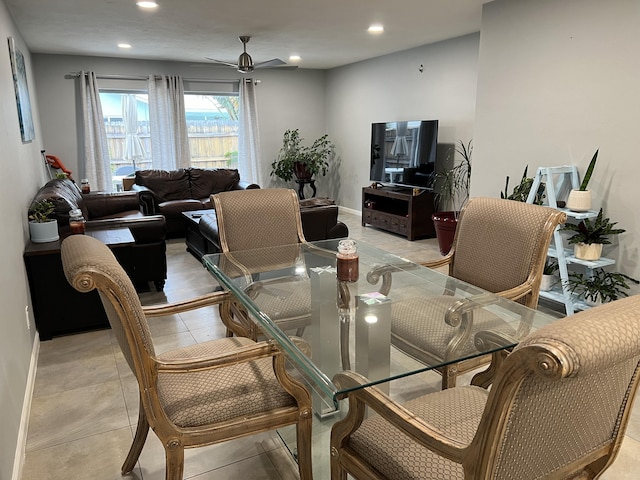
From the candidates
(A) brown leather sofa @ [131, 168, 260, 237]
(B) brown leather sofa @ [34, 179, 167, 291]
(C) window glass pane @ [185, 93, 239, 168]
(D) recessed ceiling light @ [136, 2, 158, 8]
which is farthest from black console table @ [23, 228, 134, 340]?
(C) window glass pane @ [185, 93, 239, 168]

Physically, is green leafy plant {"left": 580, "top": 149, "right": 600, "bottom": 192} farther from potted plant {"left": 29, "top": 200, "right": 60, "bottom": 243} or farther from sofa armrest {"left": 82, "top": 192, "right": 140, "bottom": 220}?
sofa armrest {"left": 82, "top": 192, "right": 140, "bottom": 220}

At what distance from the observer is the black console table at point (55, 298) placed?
3051 millimetres

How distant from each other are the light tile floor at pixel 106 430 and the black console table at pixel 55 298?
85mm

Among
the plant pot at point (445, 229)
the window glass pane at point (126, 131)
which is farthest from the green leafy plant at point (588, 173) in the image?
the window glass pane at point (126, 131)

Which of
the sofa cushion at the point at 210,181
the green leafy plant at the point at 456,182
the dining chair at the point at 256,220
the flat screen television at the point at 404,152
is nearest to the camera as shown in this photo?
the dining chair at the point at 256,220

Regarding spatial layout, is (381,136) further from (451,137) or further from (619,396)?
(619,396)

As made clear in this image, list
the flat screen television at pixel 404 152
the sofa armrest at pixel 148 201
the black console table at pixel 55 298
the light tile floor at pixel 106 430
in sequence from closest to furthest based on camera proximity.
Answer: the light tile floor at pixel 106 430 < the black console table at pixel 55 298 < the flat screen television at pixel 404 152 < the sofa armrest at pixel 148 201

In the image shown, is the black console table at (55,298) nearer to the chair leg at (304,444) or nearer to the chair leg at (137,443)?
the chair leg at (137,443)

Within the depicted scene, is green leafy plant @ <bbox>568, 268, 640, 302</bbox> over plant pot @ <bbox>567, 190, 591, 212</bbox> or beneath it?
beneath

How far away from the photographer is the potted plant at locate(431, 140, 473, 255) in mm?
5148

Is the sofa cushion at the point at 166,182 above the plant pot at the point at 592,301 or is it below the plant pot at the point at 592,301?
above

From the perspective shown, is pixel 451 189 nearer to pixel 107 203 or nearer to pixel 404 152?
pixel 404 152

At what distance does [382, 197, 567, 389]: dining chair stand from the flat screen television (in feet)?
11.6

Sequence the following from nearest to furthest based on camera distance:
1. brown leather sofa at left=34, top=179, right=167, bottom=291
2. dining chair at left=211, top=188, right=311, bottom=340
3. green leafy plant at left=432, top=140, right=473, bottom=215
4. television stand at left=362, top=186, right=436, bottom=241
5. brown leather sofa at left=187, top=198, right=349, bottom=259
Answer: dining chair at left=211, top=188, right=311, bottom=340 → brown leather sofa at left=34, top=179, right=167, bottom=291 → brown leather sofa at left=187, top=198, right=349, bottom=259 → green leafy plant at left=432, top=140, right=473, bottom=215 → television stand at left=362, top=186, right=436, bottom=241
